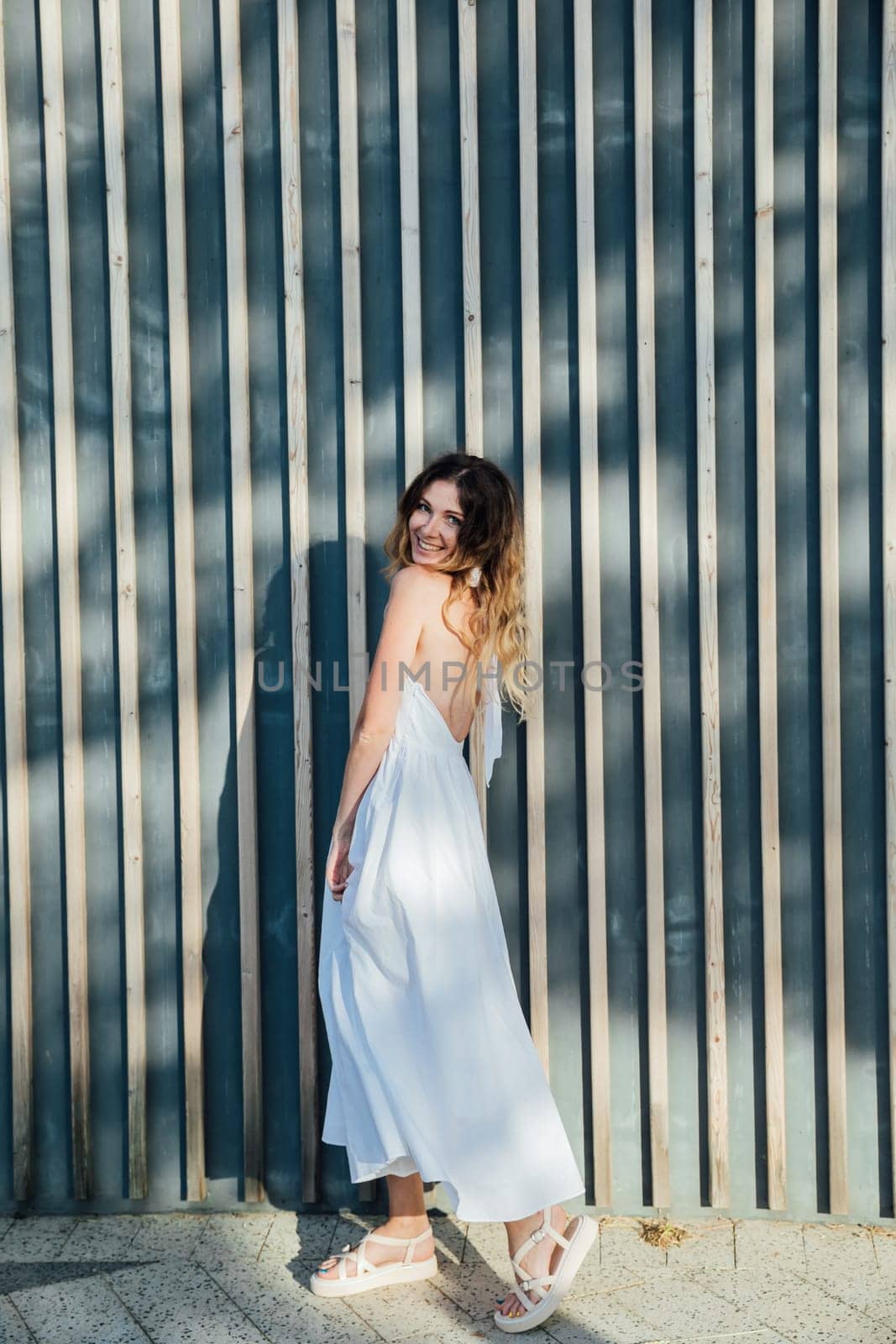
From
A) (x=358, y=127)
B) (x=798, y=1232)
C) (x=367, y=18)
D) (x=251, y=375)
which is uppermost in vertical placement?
(x=367, y=18)

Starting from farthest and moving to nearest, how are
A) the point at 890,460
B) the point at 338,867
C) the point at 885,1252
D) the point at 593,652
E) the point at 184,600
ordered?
the point at 184,600 → the point at 593,652 → the point at 890,460 → the point at 885,1252 → the point at 338,867

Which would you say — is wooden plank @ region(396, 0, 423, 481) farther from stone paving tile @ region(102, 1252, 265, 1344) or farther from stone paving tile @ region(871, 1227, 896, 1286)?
stone paving tile @ region(871, 1227, 896, 1286)

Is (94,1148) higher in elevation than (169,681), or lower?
lower

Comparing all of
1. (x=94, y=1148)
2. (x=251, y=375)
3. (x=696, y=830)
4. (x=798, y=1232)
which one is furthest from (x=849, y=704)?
(x=94, y=1148)

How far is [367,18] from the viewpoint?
3652 millimetres

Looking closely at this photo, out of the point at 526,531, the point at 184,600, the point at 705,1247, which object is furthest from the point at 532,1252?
the point at 184,600

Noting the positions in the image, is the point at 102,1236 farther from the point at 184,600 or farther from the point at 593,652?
the point at 593,652

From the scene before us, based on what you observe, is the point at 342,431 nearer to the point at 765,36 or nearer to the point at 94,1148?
the point at 765,36

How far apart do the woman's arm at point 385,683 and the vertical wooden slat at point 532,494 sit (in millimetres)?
573

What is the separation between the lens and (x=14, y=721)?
3809mm

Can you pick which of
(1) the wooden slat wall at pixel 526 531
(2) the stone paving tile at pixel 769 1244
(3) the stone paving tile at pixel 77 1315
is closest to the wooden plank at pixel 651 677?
(1) the wooden slat wall at pixel 526 531

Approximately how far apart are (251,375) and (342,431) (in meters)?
0.32

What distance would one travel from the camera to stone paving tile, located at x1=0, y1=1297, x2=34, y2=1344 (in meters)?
3.03

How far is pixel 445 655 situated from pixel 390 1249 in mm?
1554
